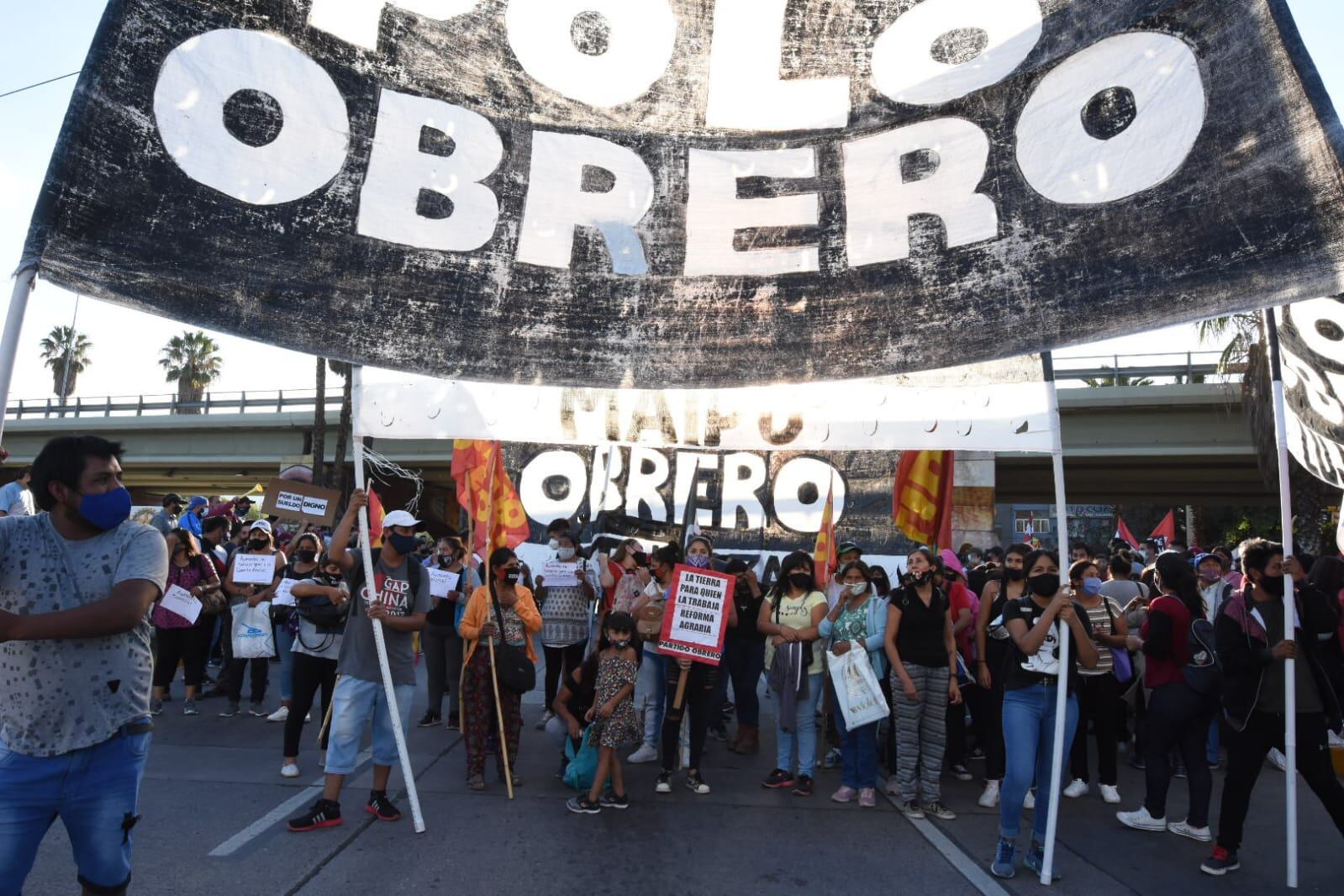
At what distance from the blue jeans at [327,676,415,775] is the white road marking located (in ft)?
1.07

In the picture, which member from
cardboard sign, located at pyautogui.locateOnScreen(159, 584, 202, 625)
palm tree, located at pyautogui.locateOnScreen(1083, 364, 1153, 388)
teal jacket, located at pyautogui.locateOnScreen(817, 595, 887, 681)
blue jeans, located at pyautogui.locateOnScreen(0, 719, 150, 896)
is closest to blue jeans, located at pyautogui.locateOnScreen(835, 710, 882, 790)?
teal jacket, located at pyautogui.locateOnScreen(817, 595, 887, 681)

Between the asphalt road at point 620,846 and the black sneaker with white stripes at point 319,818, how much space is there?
0.06m

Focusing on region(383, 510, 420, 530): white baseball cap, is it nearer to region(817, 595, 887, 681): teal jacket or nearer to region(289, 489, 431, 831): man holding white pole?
region(289, 489, 431, 831): man holding white pole

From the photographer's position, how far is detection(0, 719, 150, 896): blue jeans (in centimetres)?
288

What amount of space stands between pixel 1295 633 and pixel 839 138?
13.3 feet

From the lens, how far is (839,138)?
4.89m

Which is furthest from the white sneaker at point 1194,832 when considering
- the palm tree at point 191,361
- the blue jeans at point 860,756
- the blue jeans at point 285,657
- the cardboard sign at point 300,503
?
the palm tree at point 191,361

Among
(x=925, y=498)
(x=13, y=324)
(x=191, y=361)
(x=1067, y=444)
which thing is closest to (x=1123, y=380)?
(x=1067, y=444)

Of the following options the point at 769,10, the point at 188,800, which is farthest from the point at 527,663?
the point at 769,10

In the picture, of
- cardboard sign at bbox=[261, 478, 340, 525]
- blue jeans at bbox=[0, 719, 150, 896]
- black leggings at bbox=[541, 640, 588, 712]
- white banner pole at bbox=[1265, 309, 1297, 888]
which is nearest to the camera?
blue jeans at bbox=[0, 719, 150, 896]

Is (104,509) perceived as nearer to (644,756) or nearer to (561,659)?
(644,756)

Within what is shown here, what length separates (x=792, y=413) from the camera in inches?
229

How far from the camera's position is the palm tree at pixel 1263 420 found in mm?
19188

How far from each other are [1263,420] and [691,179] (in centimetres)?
1916
